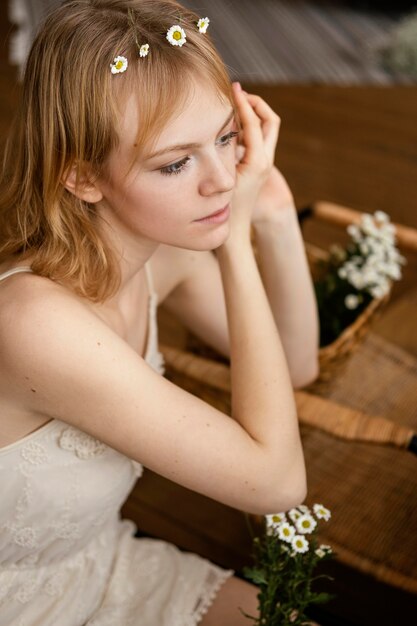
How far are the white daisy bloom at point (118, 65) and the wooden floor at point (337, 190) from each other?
2.27ft

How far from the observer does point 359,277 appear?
192cm

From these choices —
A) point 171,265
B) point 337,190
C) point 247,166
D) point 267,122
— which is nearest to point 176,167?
point 247,166

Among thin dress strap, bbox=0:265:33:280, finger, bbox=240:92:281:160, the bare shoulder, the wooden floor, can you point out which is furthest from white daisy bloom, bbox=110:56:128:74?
the wooden floor

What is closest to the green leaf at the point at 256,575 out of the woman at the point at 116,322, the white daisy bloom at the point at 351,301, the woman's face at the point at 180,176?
the woman at the point at 116,322

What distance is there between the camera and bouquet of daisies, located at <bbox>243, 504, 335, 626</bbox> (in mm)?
1085

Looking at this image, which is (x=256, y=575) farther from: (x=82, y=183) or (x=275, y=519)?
(x=82, y=183)

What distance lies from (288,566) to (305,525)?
85 mm

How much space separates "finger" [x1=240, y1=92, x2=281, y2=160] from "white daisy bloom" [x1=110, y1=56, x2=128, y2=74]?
44 centimetres

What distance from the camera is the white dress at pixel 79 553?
122cm

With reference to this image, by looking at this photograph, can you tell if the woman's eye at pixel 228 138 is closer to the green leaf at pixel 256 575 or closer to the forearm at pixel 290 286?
the forearm at pixel 290 286

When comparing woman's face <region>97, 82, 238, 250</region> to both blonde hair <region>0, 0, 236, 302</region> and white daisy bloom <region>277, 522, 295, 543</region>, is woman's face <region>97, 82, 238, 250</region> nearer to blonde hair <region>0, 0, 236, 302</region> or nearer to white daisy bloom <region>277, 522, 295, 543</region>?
blonde hair <region>0, 0, 236, 302</region>

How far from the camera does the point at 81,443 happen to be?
125 cm

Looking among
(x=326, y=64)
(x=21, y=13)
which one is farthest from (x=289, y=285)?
(x=21, y=13)

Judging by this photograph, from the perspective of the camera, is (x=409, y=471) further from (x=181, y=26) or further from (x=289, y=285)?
(x=181, y=26)
